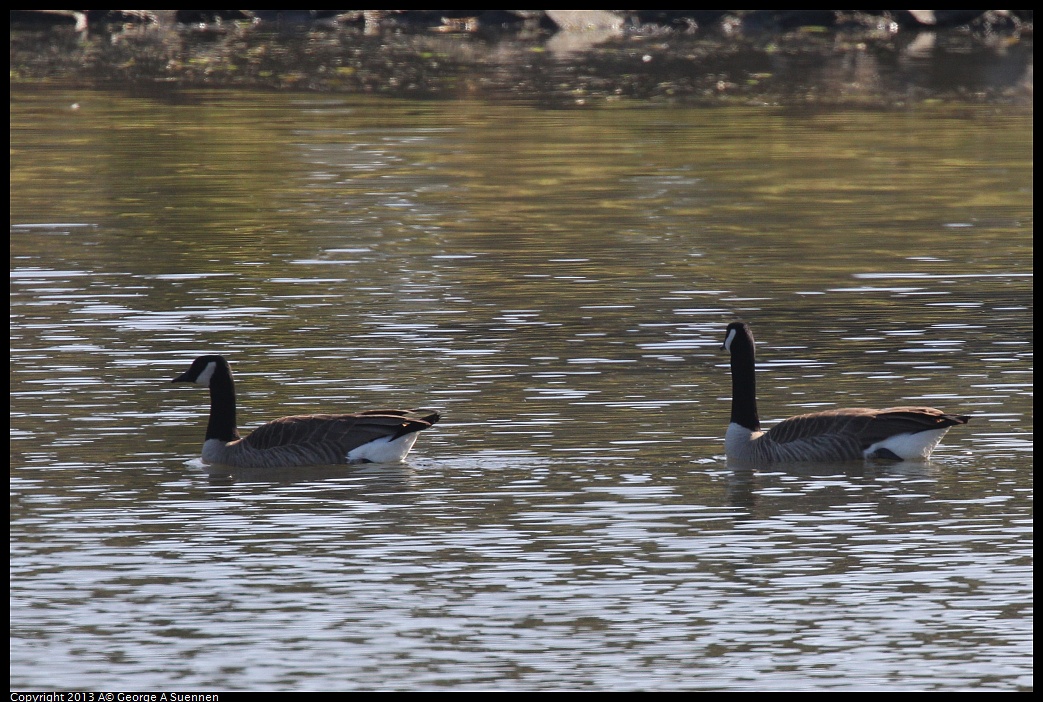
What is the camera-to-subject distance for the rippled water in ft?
35.9

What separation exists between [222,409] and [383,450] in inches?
54.7

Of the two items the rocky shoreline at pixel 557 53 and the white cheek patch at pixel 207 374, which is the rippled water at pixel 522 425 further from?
the rocky shoreline at pixel 557 53

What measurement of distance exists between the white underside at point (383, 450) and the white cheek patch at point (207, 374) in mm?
1485

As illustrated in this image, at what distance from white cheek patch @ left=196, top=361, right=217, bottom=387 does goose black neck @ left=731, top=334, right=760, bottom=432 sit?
13.0ft

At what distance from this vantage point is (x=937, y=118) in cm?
4331

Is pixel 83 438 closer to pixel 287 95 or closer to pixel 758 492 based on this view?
pixel 758 492

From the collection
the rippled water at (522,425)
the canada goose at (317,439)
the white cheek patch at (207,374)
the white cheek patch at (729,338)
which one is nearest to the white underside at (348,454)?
the canada goose at (317,439)

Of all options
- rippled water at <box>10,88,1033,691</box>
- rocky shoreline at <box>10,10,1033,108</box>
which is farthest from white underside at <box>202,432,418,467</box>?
rocky shoreline at <box>10,10,1033,108</box>

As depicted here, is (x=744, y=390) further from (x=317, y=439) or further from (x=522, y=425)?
(x=317, y=439)

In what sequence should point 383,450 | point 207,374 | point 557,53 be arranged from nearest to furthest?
point 383,450
point 207,374
point 557,53

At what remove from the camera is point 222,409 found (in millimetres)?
15703

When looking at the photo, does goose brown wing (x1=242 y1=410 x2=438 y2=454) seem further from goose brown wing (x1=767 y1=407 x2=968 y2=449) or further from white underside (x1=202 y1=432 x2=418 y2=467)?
goose brown wing (x1=767 y1=407 x2=968 y2=449)

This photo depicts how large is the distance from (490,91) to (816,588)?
38.7m

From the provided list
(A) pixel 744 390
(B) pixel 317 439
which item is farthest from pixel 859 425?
(B) pixel 317 439
